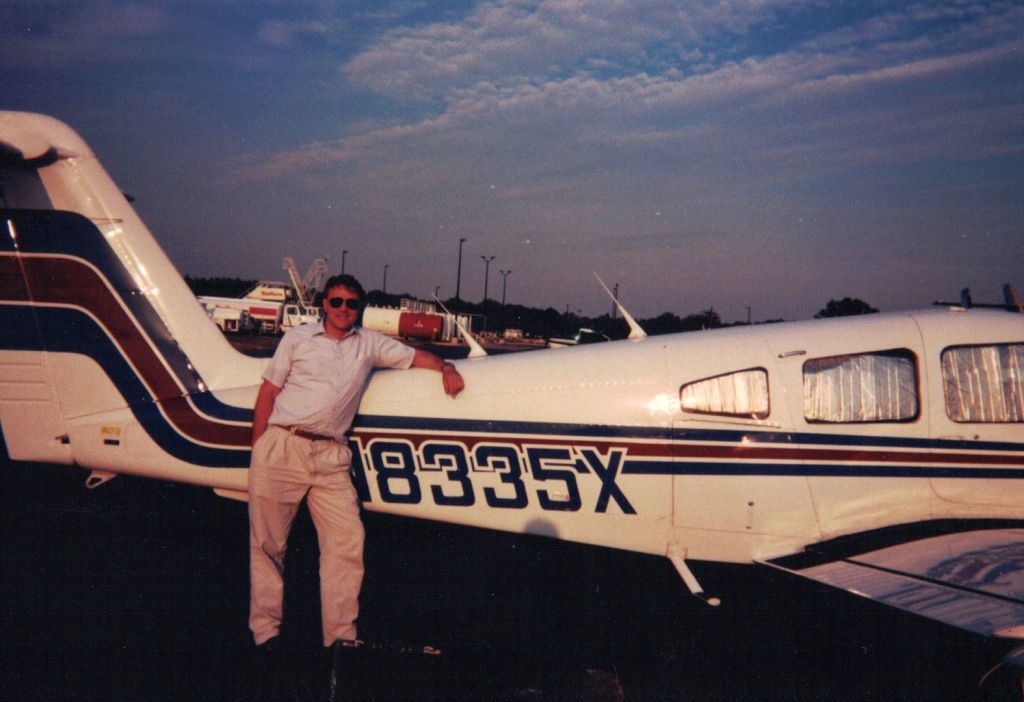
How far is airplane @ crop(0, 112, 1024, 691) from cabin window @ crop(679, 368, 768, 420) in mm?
12

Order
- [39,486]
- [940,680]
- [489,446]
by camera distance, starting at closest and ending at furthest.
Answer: [940,680], [489,446], [39,486]

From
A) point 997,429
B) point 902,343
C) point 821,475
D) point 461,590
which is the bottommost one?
point 461,590

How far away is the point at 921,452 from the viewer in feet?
13.0

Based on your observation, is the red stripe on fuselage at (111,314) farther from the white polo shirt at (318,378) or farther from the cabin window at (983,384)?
the cabin window at (983,384)

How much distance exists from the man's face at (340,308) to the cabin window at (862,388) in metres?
2.66

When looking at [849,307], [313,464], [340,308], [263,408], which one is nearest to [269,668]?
[313,464]

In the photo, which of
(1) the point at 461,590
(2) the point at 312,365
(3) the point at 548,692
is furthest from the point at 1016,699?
(2) the point at 312,365

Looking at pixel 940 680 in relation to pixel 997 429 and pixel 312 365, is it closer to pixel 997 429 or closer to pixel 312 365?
pixel 997 429

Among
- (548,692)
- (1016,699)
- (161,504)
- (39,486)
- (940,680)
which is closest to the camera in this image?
(1016,699)

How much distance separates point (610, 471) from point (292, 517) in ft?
5.88

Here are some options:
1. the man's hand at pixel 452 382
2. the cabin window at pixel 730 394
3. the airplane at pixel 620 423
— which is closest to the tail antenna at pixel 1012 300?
the airplane at pixel 620 423

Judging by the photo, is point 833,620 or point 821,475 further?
point 833,620

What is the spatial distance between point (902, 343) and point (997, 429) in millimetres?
741

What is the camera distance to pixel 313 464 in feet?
11.9
